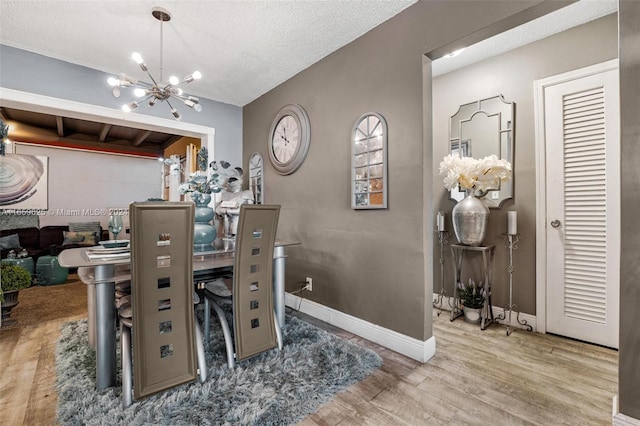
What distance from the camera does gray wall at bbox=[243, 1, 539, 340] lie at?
2051 mm

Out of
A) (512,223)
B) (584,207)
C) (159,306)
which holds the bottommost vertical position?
(159,306)

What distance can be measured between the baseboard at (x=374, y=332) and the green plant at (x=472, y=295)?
0.75 metres

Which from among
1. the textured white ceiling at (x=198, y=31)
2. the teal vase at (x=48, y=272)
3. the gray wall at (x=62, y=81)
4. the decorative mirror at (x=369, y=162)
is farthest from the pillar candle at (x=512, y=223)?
the teal vase at (x=48, y=272)

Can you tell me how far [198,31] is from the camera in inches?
94.6

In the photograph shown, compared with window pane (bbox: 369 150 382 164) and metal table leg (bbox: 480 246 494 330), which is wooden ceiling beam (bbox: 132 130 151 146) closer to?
window pane (bbox: 369 150 382 164)

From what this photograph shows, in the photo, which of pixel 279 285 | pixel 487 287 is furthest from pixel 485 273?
pixel 279 285

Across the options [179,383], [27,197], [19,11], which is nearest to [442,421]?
[179,383]

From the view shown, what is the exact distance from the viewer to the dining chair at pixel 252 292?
1.93 meters

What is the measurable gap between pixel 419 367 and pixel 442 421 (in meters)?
0.51

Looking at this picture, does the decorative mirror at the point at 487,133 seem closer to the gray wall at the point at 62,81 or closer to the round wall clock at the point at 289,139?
the round wall clock at the point at 289,139

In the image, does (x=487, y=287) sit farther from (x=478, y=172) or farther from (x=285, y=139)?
(x=285, y=139)

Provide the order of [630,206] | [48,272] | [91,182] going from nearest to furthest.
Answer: [630,206], [48,272], [91,182]

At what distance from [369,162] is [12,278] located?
338cm

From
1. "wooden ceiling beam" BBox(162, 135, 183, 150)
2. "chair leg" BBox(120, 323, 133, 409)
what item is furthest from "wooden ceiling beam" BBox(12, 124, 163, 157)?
"chair leg" BBox(120, 323, 133, 409)
